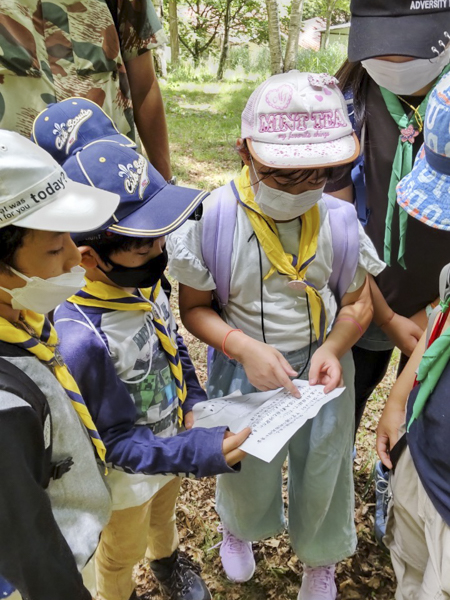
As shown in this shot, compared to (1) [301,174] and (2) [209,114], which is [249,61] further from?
(1) [301,174]

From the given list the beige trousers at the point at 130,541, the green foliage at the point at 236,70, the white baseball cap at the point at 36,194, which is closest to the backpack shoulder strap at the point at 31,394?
the white baseball cap at the point at 36,194

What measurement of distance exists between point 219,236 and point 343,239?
41cm

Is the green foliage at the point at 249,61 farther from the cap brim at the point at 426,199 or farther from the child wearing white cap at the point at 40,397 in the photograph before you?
the child wearing white cap at the point at 40,397

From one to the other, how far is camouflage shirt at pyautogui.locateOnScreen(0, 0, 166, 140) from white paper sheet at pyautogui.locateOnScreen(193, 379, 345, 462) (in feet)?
4.27

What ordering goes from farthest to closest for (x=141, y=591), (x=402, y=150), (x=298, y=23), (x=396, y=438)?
(x=298, y=23) < (x=141, y=591) < (x=402, y=150) < (x=396, y=438)

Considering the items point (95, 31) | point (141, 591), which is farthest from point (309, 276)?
point (141, 591)

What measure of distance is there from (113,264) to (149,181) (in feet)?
0.89

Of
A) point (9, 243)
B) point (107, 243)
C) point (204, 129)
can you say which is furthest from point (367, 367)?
point (204, 129)

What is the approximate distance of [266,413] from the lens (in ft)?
4.91

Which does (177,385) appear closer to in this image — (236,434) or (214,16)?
(236,434)

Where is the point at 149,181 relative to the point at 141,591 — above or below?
above

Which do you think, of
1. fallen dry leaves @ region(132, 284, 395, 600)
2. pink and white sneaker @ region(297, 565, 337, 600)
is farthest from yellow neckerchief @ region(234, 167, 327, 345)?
fallen dry leaves @ region(132, 284, 395, 600)

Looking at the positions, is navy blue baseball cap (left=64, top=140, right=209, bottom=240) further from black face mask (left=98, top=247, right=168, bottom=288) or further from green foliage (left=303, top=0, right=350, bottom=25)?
green foliage (left=303, top=0, right=350, bottom=25)

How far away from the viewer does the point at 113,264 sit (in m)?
1.36
